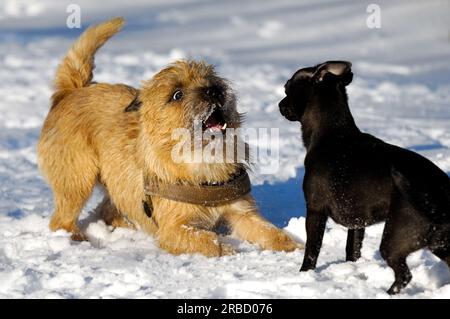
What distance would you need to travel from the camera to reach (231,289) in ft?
10.8

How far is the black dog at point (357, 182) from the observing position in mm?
2934

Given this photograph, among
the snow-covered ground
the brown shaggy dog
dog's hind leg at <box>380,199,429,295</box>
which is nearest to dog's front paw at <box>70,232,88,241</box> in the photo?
the brown shaggy dog

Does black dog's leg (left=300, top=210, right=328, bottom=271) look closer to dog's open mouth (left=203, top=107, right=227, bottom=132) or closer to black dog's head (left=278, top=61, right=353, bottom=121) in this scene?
black dog's head (left=278, top=61, right=353, bottom=121)

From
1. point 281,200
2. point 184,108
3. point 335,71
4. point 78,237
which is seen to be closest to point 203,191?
point 184,108

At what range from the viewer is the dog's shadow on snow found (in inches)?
211

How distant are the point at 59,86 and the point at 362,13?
12.4 m

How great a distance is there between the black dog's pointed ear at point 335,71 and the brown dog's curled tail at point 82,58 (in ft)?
7.56

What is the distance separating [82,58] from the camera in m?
5.40

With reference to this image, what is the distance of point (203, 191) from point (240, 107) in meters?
5.21

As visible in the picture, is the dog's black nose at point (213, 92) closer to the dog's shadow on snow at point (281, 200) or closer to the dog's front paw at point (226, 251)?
the dog's front paw at point (226, 251)

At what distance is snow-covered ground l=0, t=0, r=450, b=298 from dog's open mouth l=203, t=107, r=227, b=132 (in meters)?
0.76

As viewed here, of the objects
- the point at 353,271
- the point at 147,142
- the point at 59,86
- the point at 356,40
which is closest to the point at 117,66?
the point at 356,40

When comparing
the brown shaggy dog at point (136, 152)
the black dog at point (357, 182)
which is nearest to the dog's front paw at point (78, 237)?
the brown shaggy dog at point (136, 152)
